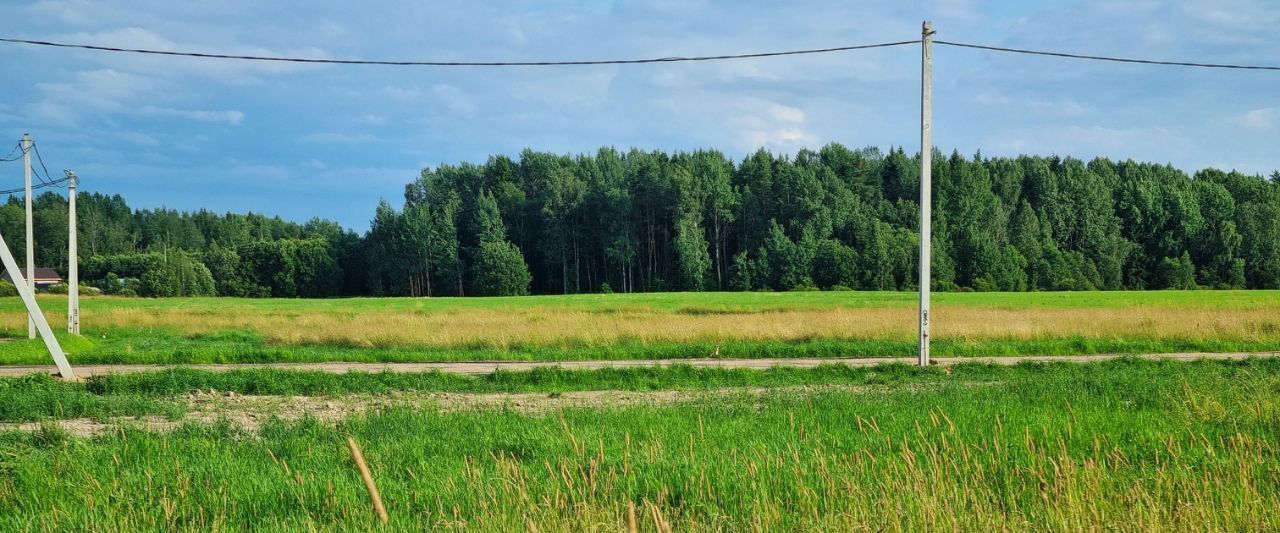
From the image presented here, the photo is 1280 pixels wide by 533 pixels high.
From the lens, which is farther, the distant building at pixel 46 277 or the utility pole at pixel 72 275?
the distant building at pixel 46 277

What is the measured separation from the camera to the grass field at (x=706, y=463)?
5336 millimetres

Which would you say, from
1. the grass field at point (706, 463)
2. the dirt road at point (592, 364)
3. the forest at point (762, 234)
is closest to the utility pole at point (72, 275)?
the dirt road at point (592, 364)

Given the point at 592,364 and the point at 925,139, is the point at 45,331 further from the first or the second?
the point at 925,139

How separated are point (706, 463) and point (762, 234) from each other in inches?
3729

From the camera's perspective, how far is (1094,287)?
89.1 meters

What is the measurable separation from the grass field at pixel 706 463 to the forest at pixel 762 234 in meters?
77.3

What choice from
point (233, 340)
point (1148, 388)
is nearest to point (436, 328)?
point (233, 340)

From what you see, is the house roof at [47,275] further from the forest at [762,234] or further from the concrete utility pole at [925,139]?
the concrete utility pole at [925,139]

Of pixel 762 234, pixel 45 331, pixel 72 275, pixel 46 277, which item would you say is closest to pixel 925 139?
pixel 45 331

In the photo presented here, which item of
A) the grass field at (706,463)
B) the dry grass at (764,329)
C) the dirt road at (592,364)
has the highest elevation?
the grass field at (706,463)

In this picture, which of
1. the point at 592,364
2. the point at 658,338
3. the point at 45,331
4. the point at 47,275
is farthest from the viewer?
the point at 47,275

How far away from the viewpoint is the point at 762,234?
330ft

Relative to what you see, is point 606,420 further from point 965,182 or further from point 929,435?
point 965,182

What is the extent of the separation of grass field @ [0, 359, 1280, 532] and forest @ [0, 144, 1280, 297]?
77.3 meters
